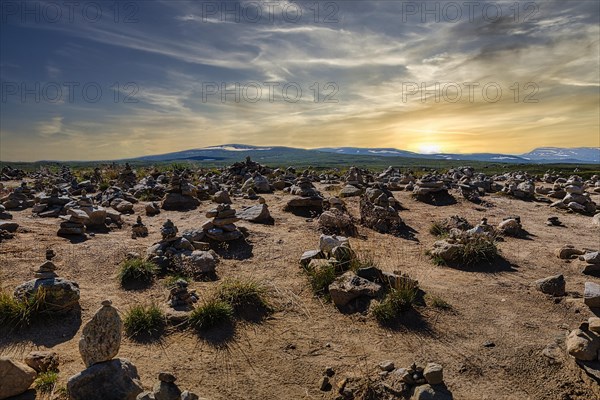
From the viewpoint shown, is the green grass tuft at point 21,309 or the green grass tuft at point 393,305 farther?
the green grass tuft at point 393,305

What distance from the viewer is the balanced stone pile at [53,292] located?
24.4 ft

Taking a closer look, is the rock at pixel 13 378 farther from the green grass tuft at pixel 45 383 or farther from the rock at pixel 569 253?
the rock at pixel 569 253

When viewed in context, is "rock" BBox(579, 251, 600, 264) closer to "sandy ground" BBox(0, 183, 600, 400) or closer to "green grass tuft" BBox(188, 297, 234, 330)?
"sandy ground" BBox(0, 183, 600, 400)

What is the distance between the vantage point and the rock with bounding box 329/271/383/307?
816 cm

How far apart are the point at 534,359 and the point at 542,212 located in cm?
1588

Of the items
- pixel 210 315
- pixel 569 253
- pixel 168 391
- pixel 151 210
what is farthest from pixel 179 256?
pixel 569 253

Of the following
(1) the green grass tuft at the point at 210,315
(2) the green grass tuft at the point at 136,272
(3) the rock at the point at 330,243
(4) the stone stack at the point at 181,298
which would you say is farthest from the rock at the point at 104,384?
(3) the rock at the point at 330,243

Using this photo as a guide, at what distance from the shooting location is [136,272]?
9.32 metres

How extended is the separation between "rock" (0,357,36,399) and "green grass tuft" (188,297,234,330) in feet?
8.82

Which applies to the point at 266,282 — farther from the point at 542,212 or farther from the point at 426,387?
the point at 542,212

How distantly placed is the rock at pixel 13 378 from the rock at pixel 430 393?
559cm

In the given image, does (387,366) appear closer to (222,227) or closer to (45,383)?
(45,383)

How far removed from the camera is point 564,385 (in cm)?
566

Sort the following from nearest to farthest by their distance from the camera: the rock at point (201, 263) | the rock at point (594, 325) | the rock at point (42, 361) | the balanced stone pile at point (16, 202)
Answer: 1. the rock at point (42, 361)
2. the rock at point (594, 325)
3. the rock at point (201, 263)
4. the balanced stone pile at point (16, 202)
